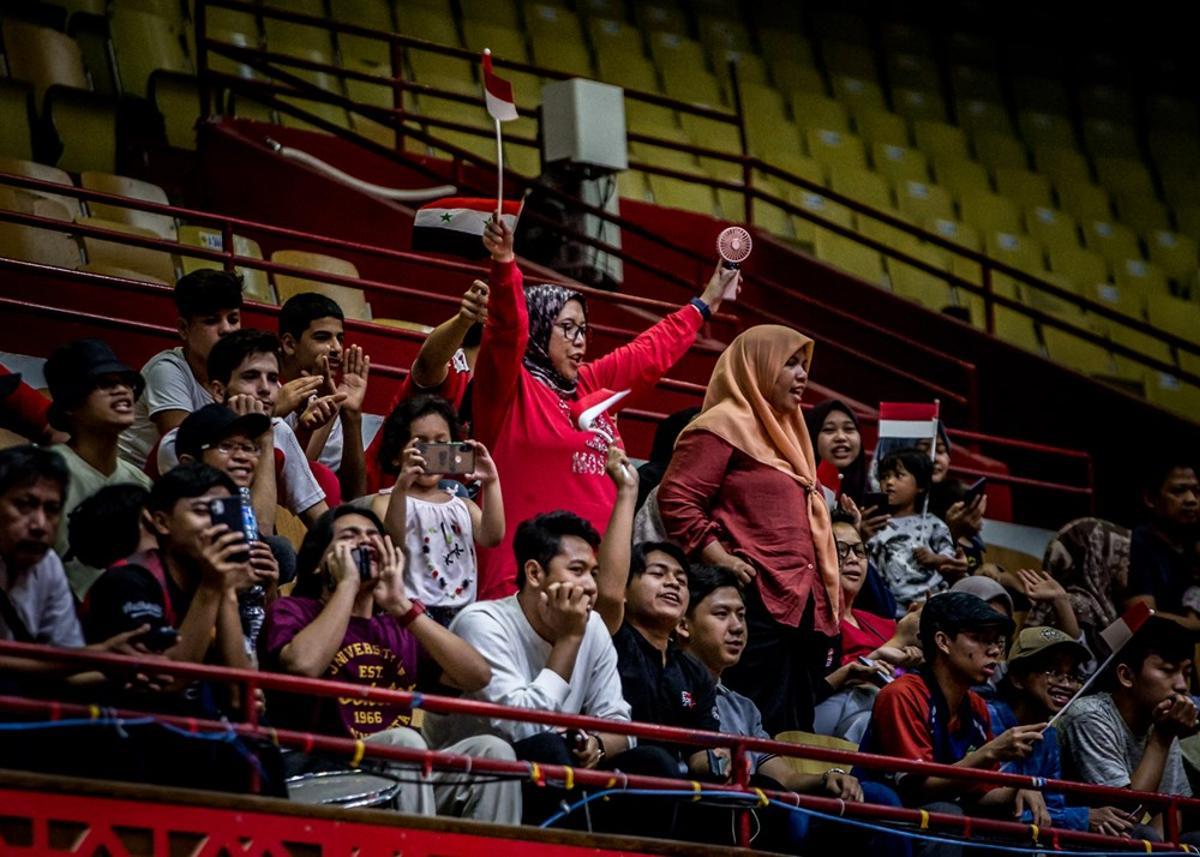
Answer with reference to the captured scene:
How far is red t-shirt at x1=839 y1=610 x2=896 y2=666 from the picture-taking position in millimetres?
7507

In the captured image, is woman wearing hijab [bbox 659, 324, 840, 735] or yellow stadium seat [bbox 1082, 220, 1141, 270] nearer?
woman wearing hijab [bbox 659, 324, 840, 735]

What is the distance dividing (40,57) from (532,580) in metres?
6.01

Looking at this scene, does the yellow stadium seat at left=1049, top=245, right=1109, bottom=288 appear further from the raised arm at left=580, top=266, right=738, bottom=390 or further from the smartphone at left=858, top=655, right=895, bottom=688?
the smartphone at left=858, top=655, right=895, bottom=688

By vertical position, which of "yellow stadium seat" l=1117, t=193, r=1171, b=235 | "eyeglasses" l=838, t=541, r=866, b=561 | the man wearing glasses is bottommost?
the man wearing glasses

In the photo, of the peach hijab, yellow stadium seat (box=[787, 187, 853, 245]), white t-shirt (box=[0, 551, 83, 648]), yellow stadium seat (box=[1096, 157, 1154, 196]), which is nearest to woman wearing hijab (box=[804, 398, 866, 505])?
the peach hijab

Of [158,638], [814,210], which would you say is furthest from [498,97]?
[814,210]

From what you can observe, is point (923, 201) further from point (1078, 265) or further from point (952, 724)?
point (952, 724)

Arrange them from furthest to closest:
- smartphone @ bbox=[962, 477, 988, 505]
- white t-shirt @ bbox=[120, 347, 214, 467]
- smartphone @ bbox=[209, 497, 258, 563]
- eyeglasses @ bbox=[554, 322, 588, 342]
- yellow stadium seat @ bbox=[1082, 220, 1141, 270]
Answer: yellow stadium seat @ bbox=[1082, 220, 1141, 270] → smartphone @ bbox=[962, 477, 988, 505] → eyeglasses @ bbox=[554, 322, 588, 342] → white t-shirt @ bbox=[120, 347, 214, 467] → smartphone @ bbox=[209, 497, 258, 563]

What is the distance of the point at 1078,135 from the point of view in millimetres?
15875

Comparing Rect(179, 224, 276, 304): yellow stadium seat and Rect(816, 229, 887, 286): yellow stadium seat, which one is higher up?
Rect(816, 229, 887, 286): yellow stadium seat

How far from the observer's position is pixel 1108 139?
52.1 feet

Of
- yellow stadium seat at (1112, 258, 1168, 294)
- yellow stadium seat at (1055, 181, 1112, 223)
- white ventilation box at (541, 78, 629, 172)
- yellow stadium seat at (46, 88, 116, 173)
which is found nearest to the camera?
yellow stadium seat at (46, 88, 116, 173)

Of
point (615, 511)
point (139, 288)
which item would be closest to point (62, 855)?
point (615, 511)

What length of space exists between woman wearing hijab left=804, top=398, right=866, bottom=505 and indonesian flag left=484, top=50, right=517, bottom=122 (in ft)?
6.28
